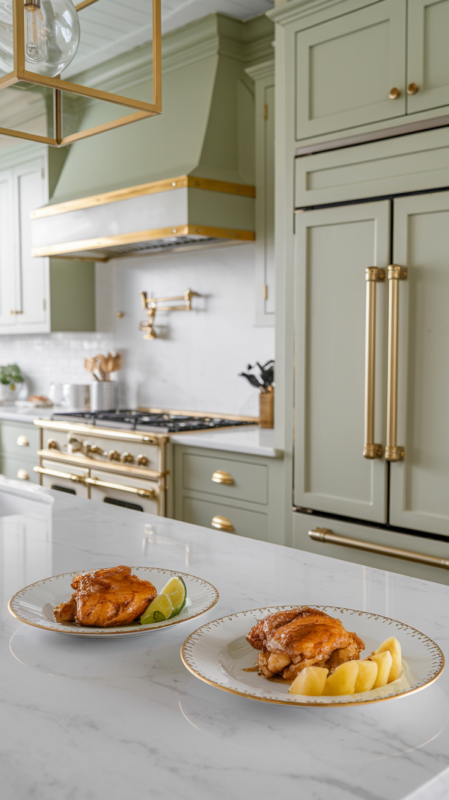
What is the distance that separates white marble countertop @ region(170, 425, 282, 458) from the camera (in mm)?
2793

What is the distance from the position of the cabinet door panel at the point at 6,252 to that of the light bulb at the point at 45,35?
3.78m

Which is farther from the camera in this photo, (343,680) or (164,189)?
(164,189)

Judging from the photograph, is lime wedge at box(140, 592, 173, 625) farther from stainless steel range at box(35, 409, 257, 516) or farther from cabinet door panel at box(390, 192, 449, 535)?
stainless steel range at box(35, 409, 257, 516)

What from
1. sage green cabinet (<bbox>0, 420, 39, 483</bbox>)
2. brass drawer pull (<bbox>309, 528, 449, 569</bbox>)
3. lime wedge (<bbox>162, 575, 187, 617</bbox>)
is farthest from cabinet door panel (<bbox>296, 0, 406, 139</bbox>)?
sage green cabinet (<bbox>0, 420, 39, 483</bbox>)

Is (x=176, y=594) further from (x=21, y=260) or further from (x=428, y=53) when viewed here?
(x=21, y=260)

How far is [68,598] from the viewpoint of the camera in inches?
41.8

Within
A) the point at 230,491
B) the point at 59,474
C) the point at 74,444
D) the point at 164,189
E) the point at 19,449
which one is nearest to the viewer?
the point at 230,491

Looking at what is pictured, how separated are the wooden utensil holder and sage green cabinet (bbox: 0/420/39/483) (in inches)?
58.3

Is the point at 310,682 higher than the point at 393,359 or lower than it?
lower

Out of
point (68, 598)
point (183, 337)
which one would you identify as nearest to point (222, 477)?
point (183, 337)

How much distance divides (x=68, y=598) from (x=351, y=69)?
6.57ft

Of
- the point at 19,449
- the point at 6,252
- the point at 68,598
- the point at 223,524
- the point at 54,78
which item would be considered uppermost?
the point at 6,252

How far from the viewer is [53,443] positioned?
3.91 meters

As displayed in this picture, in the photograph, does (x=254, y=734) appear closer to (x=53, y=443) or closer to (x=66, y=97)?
(x=66, y=97)
